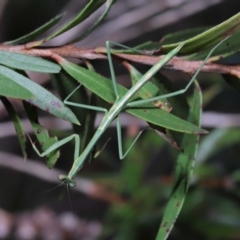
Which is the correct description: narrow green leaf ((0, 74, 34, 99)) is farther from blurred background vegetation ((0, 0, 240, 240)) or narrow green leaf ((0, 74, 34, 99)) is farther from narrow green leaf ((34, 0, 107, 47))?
blurred background vegetation ((0, 0, 240, 240))

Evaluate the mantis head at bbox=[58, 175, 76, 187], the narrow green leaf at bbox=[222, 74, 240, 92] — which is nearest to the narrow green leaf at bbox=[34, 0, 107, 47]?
the narrow green leaf at bbox=[222, 74, 240, 92]

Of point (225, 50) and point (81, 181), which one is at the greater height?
point (225, 50)

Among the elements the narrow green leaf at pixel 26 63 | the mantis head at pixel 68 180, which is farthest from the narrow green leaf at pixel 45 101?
the mantis head at pixel 68 180

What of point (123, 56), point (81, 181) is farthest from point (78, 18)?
point (81, 181)

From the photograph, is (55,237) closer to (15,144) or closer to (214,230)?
(214,230)

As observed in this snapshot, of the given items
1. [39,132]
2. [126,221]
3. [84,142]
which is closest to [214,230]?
[126,221]

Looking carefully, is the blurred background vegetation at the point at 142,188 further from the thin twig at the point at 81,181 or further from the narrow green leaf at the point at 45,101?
the narrow green leaf at the point at 45,101

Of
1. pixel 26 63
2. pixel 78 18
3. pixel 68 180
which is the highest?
pixel 78 18

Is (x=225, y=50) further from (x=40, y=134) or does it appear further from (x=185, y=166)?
(x=40, y=134)
